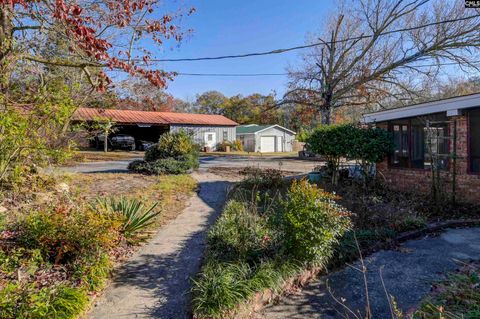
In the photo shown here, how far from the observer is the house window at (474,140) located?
307 inches

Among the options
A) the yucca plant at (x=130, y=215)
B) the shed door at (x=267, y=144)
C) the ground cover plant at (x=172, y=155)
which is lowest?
the yucca plant at (x=130, y=215)

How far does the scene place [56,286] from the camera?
3.26 meters

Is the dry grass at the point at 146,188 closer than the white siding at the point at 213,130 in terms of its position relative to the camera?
Yes

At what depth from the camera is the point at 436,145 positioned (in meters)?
8.42

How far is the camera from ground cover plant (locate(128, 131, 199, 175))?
13047 mm

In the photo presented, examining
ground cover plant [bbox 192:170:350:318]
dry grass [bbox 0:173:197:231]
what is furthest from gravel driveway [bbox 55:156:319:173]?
ground cover plant [bbox 192:170:350:318]

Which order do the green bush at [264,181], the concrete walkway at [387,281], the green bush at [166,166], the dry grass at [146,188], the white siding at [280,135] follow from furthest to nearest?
the white siding at [280,135] < the green bush at [166,166] < the green bush at [264,181] < the dry grass at [146,188] < the concrete walkway at [387,281]

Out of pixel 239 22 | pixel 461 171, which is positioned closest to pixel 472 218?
pixel 461 171

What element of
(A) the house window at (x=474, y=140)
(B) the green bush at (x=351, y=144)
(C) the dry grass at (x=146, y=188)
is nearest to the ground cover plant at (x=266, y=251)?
(C) the dry grass at (x=146, y=188)

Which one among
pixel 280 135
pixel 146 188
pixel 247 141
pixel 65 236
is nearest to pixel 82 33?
pixel 65 236

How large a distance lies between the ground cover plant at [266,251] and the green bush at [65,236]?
56.2 inches

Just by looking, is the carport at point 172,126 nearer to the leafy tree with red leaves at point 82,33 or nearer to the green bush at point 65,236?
the leafy tree with red leaves at point 82,33

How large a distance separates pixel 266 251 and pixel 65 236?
2.66 m

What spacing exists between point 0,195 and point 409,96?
2249cm
